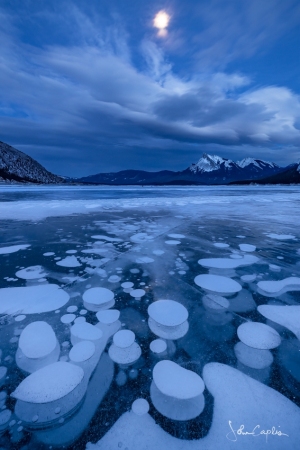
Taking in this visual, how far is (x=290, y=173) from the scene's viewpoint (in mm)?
174625

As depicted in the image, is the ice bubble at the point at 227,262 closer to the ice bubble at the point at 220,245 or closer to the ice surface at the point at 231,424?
the ice bubble at the point at 220,245

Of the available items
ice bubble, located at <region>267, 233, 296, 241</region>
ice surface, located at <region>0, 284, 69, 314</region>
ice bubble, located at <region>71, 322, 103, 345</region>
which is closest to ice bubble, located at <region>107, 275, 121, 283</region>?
ice surface, located at <region>0, 284, 69, 314</region>

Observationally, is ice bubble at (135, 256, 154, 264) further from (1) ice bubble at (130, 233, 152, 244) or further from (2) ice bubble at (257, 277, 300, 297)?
(2) ice bubble at (257, 277, 300, 297)

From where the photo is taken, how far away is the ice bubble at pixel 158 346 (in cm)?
149

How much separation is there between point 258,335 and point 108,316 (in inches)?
47.9

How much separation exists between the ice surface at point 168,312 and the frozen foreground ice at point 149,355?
0.04ft

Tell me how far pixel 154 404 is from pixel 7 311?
4.99ft

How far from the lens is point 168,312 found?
1894mm

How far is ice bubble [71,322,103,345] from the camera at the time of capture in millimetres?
1581

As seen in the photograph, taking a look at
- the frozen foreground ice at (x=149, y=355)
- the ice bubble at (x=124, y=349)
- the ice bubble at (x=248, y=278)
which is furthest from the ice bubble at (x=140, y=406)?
the ice bubble at (x=248, y=278)

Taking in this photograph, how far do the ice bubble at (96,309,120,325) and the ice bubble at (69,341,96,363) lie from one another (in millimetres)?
243

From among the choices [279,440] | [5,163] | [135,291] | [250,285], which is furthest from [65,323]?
[5,163]

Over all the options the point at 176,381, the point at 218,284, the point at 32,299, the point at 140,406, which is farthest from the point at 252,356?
the point at 32,299

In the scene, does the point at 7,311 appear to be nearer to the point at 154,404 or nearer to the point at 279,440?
the point at 154,404
